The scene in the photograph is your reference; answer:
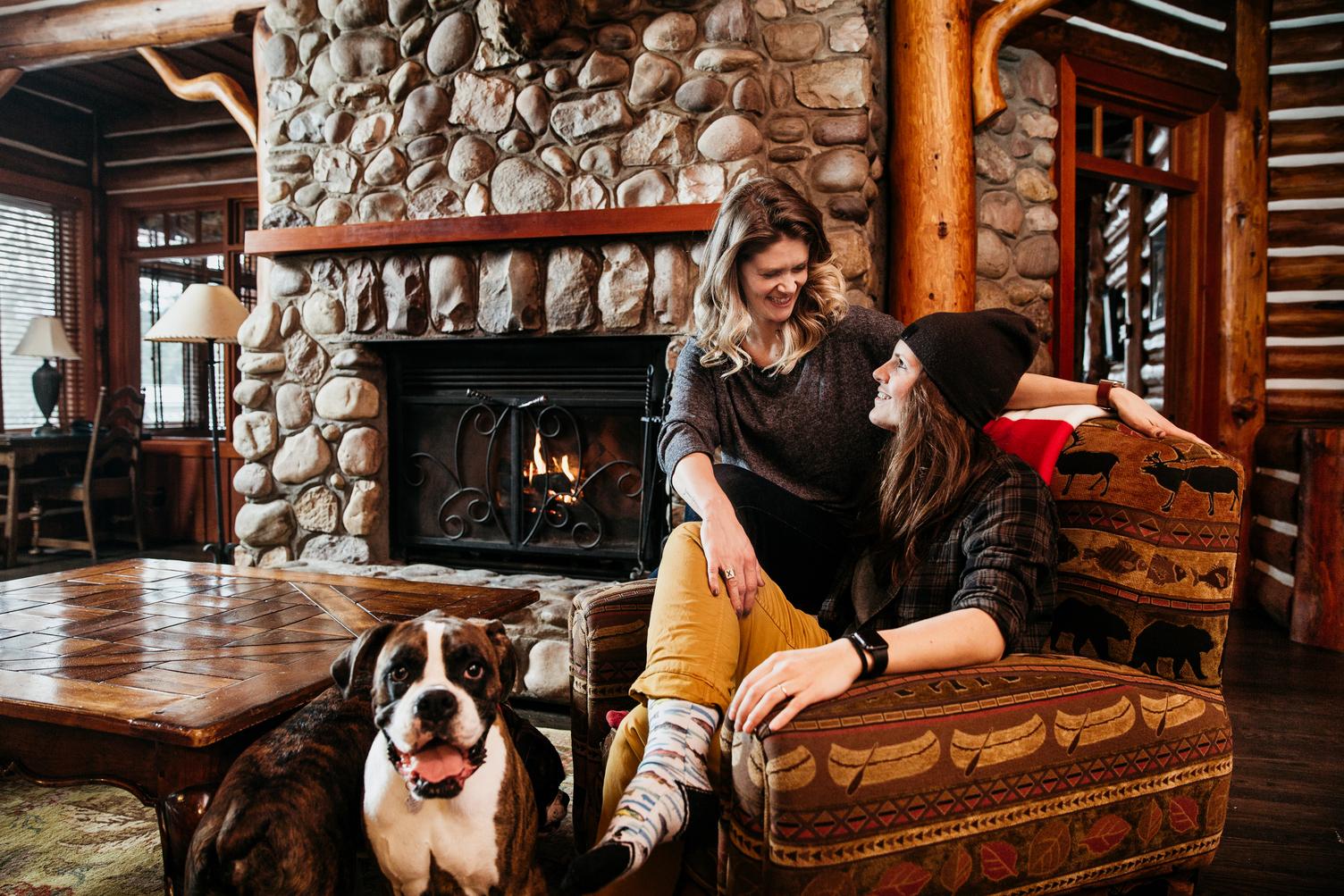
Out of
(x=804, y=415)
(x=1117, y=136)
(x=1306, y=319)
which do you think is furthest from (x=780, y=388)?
(x=1117, y=136)

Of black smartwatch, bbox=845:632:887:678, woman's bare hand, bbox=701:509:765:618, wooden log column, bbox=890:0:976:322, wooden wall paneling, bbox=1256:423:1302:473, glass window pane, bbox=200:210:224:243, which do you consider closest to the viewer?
black smartwatch, bbox=845:632:887:678

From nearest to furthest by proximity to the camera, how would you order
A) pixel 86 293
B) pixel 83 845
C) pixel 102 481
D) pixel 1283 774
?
pixel 83 845 < pixel 1283 774 < pixel 102 481 < pixel 86 293

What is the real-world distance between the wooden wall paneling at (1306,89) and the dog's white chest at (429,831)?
15.0 ft

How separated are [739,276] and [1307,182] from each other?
3522 millimetres

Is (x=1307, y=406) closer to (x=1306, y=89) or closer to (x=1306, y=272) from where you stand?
(x=1306, y=272)

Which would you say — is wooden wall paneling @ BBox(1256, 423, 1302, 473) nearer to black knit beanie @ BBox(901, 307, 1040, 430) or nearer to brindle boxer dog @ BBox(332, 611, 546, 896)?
black knit beanie @ BBox(901, 307, 1040, 430)

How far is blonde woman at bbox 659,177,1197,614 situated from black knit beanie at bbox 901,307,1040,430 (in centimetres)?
27

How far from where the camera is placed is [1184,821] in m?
1.15

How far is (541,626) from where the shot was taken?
2.72 meters

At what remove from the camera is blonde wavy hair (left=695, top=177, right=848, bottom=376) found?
180 centimetres

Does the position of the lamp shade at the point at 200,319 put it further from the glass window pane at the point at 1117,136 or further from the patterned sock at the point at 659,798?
the glass window pane at the point at 1117,136

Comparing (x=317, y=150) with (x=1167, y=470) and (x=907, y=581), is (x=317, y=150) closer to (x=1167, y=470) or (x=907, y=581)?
(x=907, y=581)

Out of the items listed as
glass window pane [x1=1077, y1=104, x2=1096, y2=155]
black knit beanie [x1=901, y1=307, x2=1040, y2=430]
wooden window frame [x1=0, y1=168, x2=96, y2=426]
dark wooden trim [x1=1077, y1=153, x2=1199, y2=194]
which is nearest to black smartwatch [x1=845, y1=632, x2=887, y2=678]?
black knit beanie [x1=901, y1=307, x2=1040, y2=430]

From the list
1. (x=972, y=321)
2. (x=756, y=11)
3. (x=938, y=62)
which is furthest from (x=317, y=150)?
(x=972, y=321)
